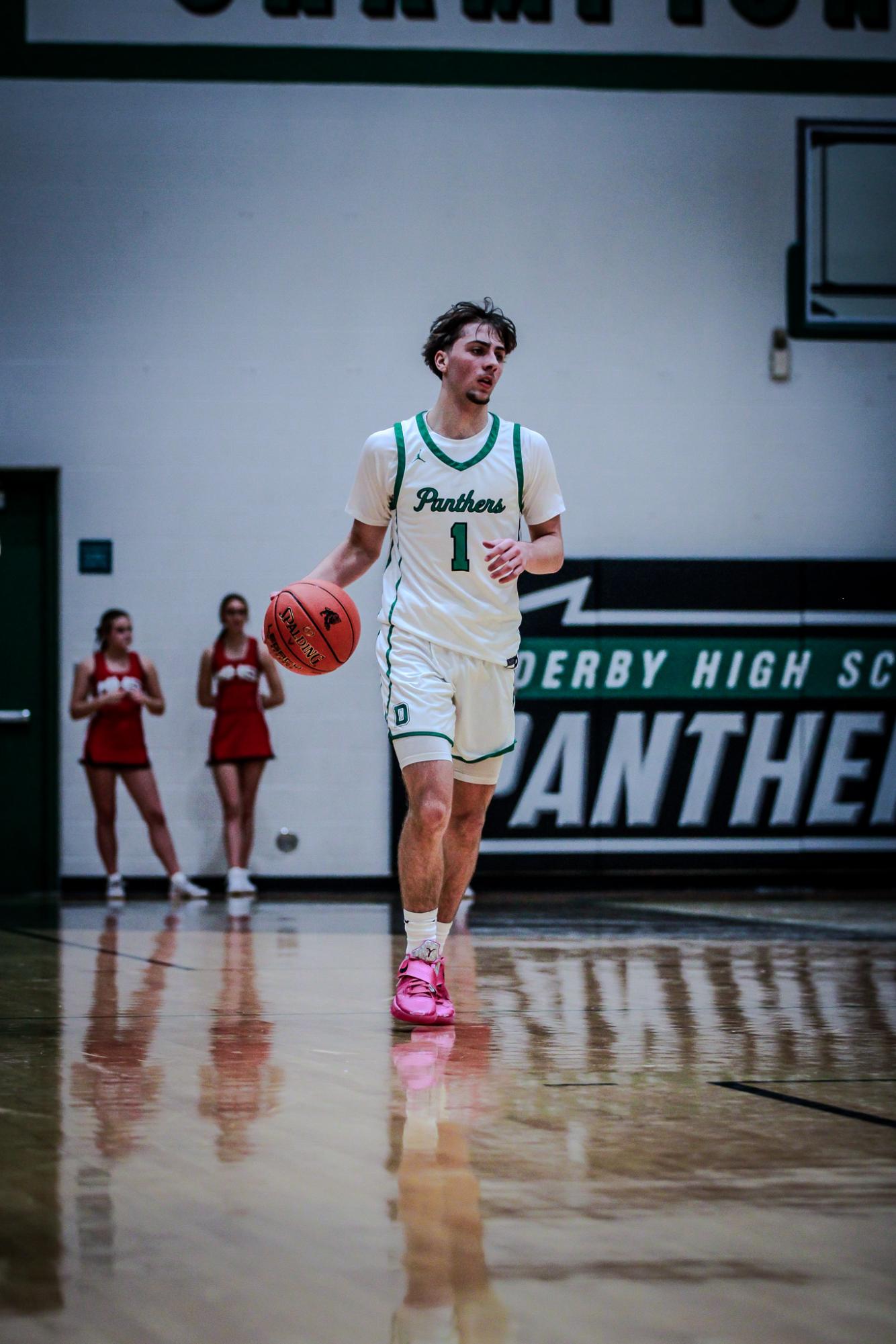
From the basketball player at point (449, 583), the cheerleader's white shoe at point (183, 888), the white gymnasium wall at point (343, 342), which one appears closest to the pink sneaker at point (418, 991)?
the basketball player at point (449, 583)

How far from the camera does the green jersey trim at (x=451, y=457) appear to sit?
4578 millimetres

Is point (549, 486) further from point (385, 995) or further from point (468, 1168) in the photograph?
point (468, 1168)

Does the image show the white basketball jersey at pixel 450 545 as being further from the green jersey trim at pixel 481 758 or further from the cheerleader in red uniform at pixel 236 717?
the cheerleader in red uniform at pixel 236 717

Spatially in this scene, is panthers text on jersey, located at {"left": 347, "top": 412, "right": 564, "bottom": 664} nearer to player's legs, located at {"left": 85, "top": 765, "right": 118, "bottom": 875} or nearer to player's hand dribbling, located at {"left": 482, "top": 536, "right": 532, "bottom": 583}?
player's hand dribbling, located at {"left": 482, "top": 536, "right": 532, "bottom": 583}

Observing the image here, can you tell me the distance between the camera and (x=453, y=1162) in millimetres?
2650

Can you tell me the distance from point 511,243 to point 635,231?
0.89 metres

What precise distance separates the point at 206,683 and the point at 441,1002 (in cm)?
707

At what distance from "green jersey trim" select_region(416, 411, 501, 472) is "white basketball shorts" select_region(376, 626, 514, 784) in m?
0.47

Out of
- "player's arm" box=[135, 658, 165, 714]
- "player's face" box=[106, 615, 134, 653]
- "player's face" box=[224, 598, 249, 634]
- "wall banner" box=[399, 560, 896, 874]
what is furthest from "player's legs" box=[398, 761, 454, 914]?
"wall banner" box=[399, 560, 896, 874]

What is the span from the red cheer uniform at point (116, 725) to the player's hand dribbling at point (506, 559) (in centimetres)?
680

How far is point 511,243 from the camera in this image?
39.3 feet

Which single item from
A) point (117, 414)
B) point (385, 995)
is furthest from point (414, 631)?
point (117, 414)

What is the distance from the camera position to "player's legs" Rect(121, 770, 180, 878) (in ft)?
36.1

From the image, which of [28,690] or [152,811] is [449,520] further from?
[28,690]
